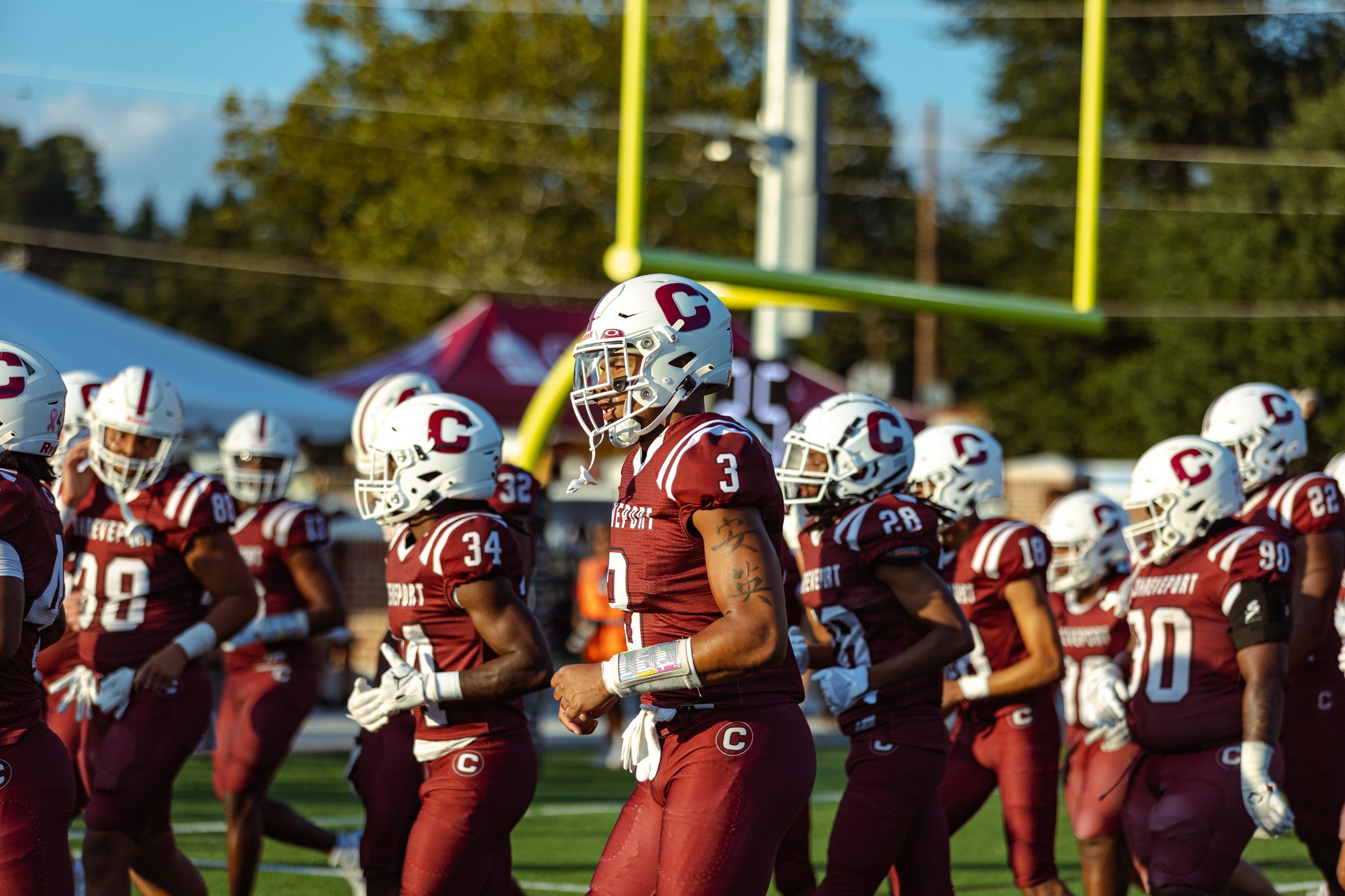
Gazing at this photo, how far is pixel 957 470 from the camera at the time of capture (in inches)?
247

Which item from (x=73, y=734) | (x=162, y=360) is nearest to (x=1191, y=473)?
(x=73, y=734)

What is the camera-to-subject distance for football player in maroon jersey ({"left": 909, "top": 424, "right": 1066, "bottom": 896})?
588 centimetres

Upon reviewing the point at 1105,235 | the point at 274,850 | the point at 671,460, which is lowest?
the point at 274,850

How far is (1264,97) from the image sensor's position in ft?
68.8

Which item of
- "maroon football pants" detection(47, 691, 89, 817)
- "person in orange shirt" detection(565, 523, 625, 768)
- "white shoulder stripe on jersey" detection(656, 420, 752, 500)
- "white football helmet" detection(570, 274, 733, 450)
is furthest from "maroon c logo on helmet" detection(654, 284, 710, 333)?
"person in orange shirt" detection(565, 523, 625, 768)

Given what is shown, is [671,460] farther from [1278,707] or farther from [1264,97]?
[1264,97]

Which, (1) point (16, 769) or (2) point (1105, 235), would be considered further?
(2) point (1105, 235)

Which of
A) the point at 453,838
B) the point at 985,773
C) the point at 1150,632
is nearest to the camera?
the point at 453,838

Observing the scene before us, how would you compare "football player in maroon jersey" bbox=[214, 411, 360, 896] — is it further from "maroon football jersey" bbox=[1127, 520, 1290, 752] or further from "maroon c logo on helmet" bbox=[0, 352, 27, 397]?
"maroon football jersey" bbox=[1127, 520, 1290, 752]

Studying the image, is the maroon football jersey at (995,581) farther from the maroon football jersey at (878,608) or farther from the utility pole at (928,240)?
the utility pole at (928,240)

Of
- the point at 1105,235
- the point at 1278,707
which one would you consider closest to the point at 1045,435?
the point at 1105,235

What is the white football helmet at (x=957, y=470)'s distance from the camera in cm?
627

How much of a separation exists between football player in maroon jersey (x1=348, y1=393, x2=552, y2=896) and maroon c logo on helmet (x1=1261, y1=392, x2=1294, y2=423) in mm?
3429

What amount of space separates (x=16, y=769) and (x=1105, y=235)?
93.7ft
